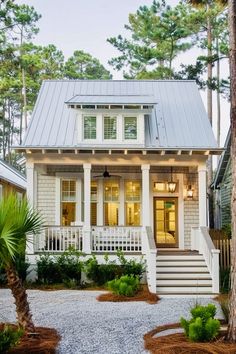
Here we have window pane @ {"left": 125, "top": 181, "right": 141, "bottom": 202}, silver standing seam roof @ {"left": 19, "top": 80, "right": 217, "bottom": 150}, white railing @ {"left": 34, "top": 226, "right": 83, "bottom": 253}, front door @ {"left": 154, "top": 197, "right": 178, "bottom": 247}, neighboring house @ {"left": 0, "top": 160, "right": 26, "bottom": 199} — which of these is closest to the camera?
white railing @ {"left": 34, "top": 226, "right": 83, "bottom": 253}

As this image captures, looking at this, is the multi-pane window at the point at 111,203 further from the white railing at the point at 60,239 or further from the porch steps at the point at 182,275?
the porch steps at the point at 182,275

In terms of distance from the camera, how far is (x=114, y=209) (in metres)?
17.0

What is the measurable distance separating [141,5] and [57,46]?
10618 mm

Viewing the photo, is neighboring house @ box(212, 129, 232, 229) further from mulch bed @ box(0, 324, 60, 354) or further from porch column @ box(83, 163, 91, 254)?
mulch bed @ box(0, 324, 60, 354)

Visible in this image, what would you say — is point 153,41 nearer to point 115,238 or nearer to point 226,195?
point 226,195

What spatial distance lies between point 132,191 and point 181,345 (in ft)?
33.4

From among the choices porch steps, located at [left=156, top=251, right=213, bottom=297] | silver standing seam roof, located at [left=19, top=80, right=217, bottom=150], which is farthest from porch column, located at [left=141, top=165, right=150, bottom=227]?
porch steps, located at [left=156, top=251, right=213, bottom=297]

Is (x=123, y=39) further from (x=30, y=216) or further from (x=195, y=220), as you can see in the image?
(x=30, y=216)

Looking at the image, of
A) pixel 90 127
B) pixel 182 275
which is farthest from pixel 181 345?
pixel 90 127

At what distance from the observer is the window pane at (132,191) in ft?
55.8

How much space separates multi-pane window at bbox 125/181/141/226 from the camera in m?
17.0

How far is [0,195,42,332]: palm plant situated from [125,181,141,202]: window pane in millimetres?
9462

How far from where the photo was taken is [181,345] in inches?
281

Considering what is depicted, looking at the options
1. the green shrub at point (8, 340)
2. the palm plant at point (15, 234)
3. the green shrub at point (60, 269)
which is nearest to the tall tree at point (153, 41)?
the green shrub at point (60, 269)
